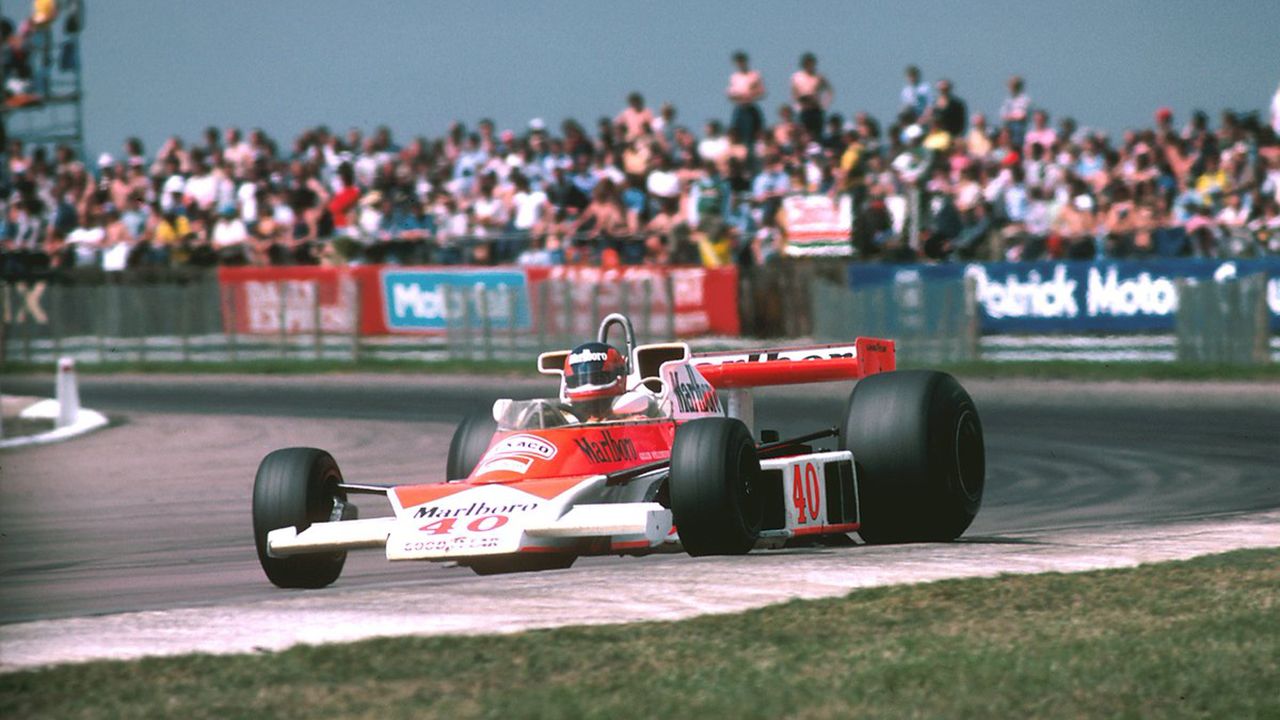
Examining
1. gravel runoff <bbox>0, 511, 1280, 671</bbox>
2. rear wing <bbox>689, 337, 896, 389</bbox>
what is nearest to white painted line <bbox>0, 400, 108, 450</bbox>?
rear wing <bbox>689, 337, 896, 389</bbox>

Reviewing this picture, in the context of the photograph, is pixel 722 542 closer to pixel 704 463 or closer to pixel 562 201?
pixel 704 463

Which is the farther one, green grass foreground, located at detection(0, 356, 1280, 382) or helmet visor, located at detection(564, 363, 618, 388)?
green grass foreground, located at detection(0, 356, 1280, 382)

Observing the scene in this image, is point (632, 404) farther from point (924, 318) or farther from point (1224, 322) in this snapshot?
point (924, 318)

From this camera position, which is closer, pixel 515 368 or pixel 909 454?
pixel 909 454

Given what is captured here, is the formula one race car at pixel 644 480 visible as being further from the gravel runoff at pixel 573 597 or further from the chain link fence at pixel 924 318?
the chain link fence at pixel 924 318

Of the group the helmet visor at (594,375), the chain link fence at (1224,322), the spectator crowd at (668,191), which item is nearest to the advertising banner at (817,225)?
the spectator crowd at (668,191)

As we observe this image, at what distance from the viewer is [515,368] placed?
24438 millimetres

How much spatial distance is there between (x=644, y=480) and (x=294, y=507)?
5.22 feet

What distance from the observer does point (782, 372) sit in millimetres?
10836

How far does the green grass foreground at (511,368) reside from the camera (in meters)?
20.7

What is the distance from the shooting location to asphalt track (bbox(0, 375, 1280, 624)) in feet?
30.4

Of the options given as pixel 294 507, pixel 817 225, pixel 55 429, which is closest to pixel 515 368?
pixel 817 225

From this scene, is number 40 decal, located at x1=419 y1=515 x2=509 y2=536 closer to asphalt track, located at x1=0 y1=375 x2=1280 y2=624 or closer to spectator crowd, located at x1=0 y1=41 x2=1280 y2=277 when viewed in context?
asphalt track, located at x1=0 y1=375 x2=1280 y2=624

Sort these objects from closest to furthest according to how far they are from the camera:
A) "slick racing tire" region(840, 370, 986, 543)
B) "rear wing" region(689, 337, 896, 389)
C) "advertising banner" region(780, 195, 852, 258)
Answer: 1. "slick racing tire" region(840, 370, 986, 543)
2. "rear wing" region(689, 337, 896, 389)
3. "advertising banner" region(780, 195, 852, 258)
